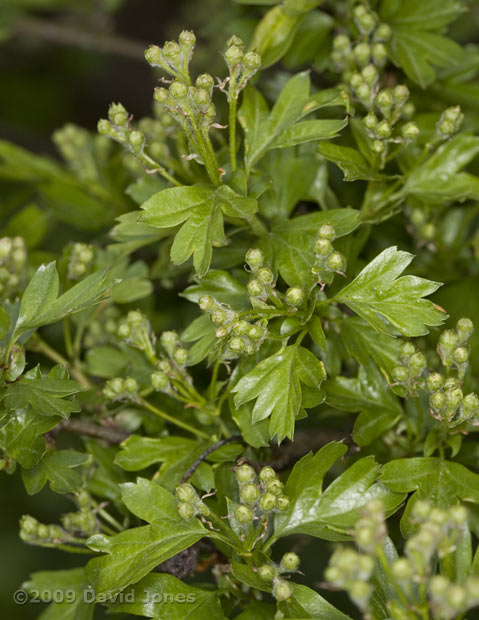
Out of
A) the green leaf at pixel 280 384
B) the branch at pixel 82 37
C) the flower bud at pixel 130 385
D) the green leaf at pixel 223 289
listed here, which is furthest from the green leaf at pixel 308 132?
the branch at pixel 82 37

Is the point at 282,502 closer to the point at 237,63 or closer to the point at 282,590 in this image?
the point at 282,590

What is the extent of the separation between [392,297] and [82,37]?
1.74 metres

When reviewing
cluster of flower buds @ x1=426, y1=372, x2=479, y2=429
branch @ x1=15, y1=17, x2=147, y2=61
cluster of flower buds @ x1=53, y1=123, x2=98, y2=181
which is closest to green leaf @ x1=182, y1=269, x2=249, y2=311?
cluster of flower buds @ x1=426, y1=372, x2=479, y2=429

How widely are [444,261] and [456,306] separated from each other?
13 centimetres

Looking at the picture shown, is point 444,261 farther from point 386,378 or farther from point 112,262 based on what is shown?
point 112,262

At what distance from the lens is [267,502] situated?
1122mm

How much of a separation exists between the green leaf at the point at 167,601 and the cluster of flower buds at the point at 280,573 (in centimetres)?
12

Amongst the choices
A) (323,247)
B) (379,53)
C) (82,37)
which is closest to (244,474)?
(323,247)

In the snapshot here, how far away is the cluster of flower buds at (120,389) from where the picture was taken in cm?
134

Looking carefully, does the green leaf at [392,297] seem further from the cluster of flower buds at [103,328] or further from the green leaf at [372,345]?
the cluster of flower buds at [103,328]

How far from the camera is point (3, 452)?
1265mm

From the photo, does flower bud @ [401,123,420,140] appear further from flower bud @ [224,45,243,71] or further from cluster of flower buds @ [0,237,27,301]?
cluster of flower buds @ [0,237,27,301]

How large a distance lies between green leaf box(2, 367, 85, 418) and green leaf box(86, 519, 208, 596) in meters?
0.20

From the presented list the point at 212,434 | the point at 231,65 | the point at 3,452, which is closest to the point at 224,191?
the point at 231,65
